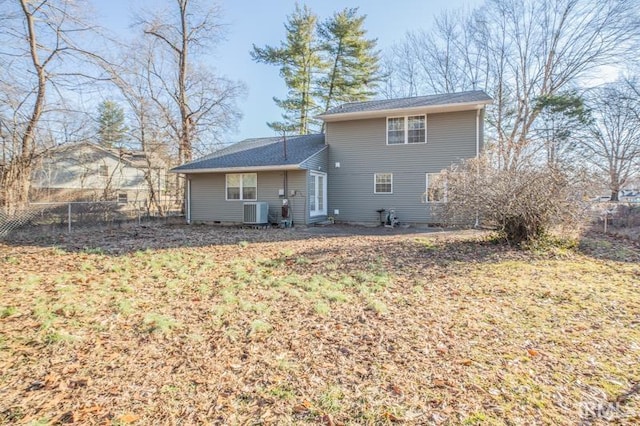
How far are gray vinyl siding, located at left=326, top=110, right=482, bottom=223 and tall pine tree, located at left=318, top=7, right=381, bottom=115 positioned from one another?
32.4 feet

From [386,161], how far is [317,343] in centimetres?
1098

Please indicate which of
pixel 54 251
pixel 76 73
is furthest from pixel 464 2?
pixel 54 251

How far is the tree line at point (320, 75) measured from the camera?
1033 centimetres

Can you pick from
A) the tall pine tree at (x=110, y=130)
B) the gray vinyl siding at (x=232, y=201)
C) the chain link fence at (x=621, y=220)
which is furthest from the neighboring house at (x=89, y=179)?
the chain link fence at (x=621, y=220)

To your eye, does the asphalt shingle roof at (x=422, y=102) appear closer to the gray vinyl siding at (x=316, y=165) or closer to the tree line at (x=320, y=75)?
the gray vinyl siding at (x=316, y=165)

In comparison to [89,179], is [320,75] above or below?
above

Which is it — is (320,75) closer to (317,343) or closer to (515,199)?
(515,199)

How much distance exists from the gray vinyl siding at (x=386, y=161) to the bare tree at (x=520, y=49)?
6.54 m

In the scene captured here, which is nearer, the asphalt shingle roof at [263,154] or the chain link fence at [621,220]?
the chain link fence at [621,220]

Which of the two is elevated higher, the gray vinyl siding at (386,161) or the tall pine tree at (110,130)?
the tall pine tree at (110,130)

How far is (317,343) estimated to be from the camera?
10.0ft

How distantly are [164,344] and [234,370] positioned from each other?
2.86 ft

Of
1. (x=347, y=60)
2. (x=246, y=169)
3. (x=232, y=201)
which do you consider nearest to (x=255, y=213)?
(x=246, y=169)

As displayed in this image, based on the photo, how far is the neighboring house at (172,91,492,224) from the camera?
12250mm
